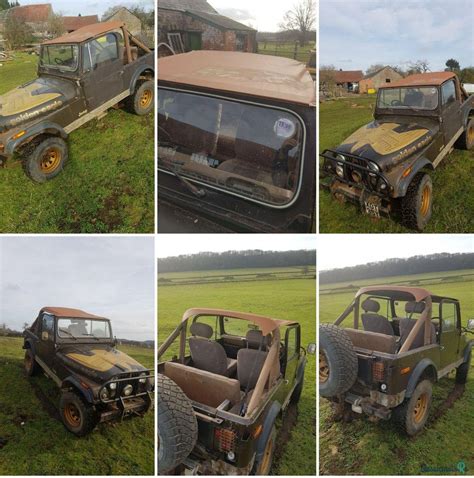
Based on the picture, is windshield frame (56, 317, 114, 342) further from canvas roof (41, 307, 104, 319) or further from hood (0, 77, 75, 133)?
hood (0, 77, 75, 133)

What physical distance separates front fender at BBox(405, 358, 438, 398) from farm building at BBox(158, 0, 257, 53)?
2.74m

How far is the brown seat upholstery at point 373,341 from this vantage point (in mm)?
3164

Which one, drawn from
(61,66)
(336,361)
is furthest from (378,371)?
(61,66)

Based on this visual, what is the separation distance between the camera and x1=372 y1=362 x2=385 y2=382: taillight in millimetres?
2888

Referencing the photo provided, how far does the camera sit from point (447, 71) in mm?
3465

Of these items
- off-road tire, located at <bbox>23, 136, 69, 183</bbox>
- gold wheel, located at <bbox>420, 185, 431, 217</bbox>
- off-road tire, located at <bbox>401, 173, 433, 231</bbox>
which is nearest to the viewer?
off-road tire, located at <bbox>23, 136, 69, 183</bbox>

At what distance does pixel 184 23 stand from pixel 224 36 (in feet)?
1.06

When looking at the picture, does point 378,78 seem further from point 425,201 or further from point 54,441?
point 54,441

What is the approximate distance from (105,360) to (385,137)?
287cm

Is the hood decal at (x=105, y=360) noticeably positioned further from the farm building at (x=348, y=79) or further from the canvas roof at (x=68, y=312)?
the farm building at (x=348, y=79)

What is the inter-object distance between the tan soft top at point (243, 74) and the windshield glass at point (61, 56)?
76cm

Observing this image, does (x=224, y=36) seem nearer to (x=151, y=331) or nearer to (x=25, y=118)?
(x=25, y=118)

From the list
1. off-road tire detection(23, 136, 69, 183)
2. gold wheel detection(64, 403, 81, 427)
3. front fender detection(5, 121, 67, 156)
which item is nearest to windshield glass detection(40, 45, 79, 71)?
front fender detection(5, 121, 67, 156)

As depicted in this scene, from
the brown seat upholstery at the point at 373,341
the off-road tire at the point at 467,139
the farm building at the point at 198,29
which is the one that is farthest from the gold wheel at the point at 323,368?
the farm building at the point at 198,29
